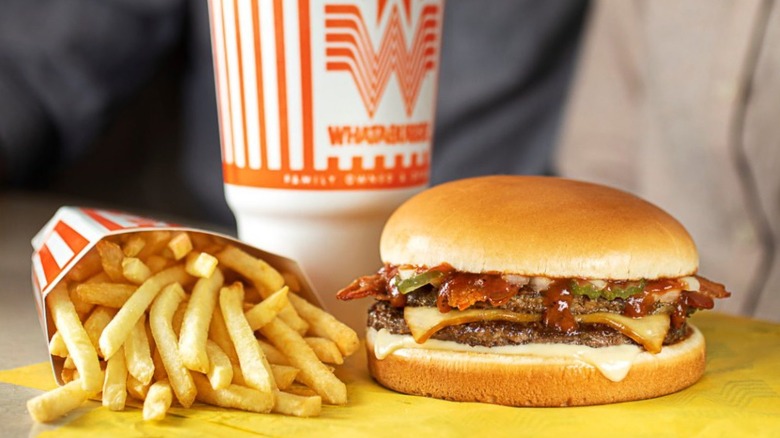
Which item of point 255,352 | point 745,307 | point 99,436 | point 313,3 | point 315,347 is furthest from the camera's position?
point 745,307

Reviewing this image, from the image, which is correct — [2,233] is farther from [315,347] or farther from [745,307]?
[745,307]

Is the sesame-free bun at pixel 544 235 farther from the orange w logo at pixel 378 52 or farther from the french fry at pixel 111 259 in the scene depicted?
the french fry at pixel 111 259

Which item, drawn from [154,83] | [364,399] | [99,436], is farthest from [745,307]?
[154,83]

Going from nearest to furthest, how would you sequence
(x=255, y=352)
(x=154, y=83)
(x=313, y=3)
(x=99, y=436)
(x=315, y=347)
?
1. (x=99, y=436)
2. (x=255, y=352)
3. (x=315, y=347)
4. (x=313, y=3)
5. (x=154, y=83)

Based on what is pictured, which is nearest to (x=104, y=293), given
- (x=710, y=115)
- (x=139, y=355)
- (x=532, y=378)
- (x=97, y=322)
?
(x=97, y=322)

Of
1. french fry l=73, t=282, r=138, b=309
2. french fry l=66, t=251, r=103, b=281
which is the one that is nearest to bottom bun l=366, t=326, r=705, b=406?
french fry l=73, t=282, r=138, b=309

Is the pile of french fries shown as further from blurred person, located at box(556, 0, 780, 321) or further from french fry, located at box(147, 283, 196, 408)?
blurred person, located at box(556, 0, 780, 321)

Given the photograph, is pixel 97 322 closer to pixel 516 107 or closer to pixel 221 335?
pixel 221 335
